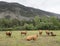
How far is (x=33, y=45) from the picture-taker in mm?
16859

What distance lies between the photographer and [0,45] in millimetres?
16812

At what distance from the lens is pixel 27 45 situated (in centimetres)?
1686

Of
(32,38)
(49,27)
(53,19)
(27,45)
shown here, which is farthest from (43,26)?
(27,45)

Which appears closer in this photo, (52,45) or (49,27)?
(52,45)

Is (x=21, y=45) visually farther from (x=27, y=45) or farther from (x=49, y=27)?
(x=49, y=27)

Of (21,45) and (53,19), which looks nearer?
(21,45)

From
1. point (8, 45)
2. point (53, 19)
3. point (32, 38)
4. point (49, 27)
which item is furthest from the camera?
point (53, 19)

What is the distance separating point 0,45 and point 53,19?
85.8 metres

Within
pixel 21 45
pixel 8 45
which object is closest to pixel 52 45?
pixel 21 45

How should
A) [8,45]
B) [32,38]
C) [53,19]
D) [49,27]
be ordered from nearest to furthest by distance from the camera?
[8,45] < [32,38] < [49,27] < [53,19]

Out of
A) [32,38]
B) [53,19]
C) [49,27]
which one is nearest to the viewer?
[32,38]

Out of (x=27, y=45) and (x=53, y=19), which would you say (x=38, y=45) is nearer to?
(x=27, y=45)

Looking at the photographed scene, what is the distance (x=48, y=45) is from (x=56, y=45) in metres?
0.73

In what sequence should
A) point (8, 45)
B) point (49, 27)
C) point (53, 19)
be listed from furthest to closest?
1. point (53, 19)
2. point (49, 27)
3. point (8, 45)
